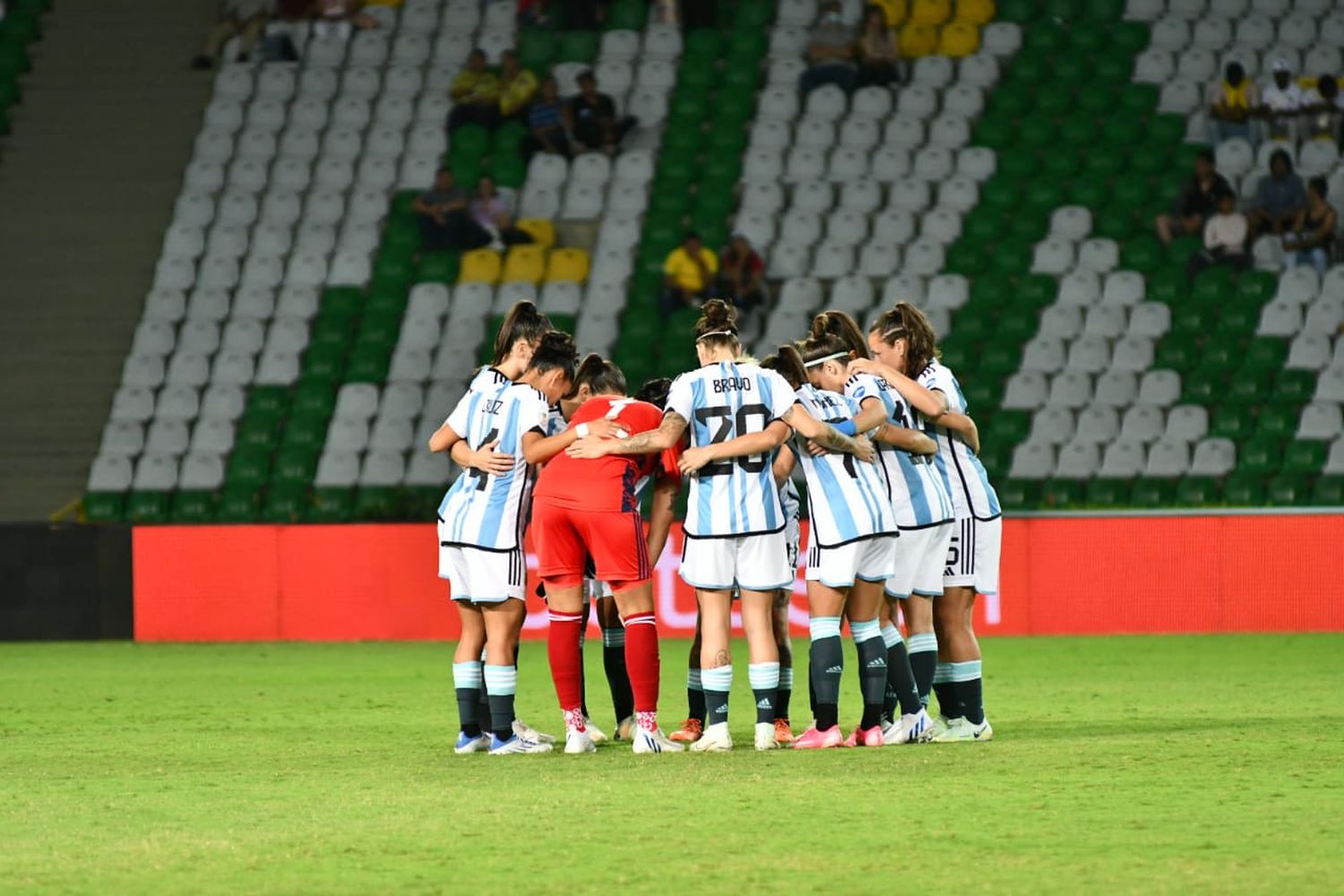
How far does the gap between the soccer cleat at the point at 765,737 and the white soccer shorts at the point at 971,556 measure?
1.06 metres

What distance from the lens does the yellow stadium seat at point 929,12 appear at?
23.7 m

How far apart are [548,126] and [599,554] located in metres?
15.1

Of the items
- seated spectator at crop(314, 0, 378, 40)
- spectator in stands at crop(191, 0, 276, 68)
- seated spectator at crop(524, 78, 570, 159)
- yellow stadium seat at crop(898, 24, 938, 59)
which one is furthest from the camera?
spectator in stands at crop(191, 0, 276, 68)

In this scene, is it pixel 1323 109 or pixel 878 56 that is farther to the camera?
pixel 878 56

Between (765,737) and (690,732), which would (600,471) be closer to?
(765,737)

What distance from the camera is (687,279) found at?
68.0 ft

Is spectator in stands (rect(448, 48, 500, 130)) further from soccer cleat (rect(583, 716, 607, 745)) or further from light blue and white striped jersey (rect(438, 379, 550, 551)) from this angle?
light blue and white striped jersey (rect(438, 379, 550, 551))

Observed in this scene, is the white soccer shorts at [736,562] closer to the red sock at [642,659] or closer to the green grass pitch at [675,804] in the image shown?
the red sock at [642,659]

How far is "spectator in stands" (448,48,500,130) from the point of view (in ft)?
77.7

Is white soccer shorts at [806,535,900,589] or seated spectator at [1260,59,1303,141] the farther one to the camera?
seated spectator at [1260,59,1303,141]

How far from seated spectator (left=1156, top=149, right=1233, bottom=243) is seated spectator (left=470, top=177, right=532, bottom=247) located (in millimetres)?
6847

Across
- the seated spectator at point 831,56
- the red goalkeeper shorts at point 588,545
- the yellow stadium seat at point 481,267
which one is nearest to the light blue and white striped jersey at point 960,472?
the red goalkeeper shorts at point 588,545

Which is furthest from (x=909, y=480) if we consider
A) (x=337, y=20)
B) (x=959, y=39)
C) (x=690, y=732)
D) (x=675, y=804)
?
(x=337, y=20)

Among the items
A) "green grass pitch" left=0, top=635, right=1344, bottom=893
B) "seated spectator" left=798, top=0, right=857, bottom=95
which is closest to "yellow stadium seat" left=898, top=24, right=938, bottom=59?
"seated spectator" left=798, top=0, right=857, bottom=95
